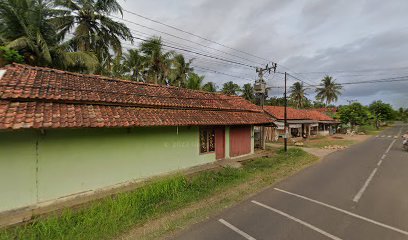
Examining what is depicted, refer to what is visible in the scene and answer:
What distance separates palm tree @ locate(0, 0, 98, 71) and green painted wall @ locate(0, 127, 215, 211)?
8311mm

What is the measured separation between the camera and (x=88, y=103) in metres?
8.75

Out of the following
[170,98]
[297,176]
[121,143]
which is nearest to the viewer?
[121,143]

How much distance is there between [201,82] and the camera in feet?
78.9

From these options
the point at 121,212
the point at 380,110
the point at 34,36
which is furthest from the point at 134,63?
the point at 380,110

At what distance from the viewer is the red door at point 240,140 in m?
15.1

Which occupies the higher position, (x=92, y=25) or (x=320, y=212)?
(x=92, y=25)

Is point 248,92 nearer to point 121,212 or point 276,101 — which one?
point 276,101

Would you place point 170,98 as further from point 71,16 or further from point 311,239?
point 71,16

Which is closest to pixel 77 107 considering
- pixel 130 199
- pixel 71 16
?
pixel 130 199

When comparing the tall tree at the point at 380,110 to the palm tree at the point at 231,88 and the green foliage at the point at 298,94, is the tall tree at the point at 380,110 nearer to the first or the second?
the green foliage at the point at 298,94

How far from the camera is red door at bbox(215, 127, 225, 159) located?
14.0 meters

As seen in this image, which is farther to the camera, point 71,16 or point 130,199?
point 71,16

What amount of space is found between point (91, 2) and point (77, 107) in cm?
1379

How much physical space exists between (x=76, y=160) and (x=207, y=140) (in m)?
7.24
